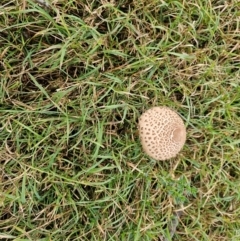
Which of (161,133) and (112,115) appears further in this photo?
(112,115)

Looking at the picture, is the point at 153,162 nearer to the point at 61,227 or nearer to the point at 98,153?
the point at 98,153

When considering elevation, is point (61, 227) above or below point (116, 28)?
below

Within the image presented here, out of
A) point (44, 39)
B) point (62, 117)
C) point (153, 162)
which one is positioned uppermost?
point (44, 39)

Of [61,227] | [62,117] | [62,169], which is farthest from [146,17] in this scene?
[61,227]
